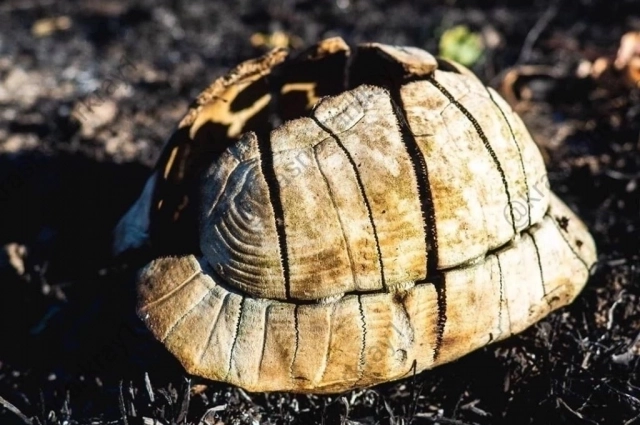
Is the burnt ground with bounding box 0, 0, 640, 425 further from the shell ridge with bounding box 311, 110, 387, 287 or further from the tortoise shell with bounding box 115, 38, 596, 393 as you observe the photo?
the shell ridge with bounding box 311, 110, 387, 287

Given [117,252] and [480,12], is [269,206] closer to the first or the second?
[117,252]

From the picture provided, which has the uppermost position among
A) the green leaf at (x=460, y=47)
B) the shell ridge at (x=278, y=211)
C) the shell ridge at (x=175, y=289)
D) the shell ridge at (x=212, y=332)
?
the green leaf at (x=460, y=47)

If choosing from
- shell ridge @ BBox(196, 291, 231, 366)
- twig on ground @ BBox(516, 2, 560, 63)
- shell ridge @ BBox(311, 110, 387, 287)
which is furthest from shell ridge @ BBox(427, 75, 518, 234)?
twig on ground @ BBox(516, 2, 560, 63)

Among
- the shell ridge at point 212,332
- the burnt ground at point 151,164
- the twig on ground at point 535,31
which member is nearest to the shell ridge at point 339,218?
the shell ridge at point 212,332

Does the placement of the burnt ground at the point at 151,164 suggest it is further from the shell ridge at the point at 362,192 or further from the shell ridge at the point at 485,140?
the shell ridge at the point at 485,140

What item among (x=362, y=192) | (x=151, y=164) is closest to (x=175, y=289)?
(x=362, y=192)

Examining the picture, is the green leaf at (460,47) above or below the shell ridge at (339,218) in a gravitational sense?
above
